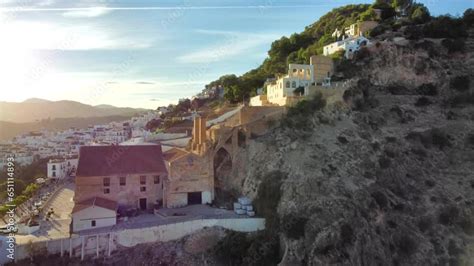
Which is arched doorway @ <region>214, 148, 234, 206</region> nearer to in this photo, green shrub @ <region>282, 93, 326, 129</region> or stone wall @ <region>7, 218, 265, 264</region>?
stone wall @ <region>7, 218, 265, 264</region>

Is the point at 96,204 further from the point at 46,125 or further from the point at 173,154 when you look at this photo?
the point at 46,125

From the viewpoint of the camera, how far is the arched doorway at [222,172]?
33781 mm

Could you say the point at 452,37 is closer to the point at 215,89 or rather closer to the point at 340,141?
the point at 340,141

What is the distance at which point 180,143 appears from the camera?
4147 cm

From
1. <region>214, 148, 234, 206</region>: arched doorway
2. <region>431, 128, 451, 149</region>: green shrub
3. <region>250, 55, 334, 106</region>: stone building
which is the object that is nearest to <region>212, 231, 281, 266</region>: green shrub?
<region>214, 148, 234, 206</region>: arched doorway

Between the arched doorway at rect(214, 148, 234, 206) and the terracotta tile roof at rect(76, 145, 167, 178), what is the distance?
13.3 ft

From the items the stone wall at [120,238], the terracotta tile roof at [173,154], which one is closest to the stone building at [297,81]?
the terracotta tile roof at [173,154]

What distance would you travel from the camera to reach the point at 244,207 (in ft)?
101

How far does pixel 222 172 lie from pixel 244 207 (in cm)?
454

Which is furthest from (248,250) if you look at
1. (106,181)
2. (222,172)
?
(106,181)

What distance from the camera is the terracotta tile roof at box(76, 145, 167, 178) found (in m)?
31.7

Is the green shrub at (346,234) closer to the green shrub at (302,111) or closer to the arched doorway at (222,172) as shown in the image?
the arched doorway at (222,172)

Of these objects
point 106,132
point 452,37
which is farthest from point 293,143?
point 106,132

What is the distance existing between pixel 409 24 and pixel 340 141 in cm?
2685
